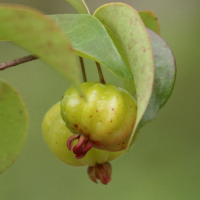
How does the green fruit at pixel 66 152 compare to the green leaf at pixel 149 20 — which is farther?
the green leaf at pixel 149 20

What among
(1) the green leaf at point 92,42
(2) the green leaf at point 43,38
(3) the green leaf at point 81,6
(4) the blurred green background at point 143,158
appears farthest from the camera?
(4) the blurred green background at point 143,158

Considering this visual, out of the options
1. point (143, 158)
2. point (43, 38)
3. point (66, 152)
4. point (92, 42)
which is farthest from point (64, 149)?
point (143, 158)

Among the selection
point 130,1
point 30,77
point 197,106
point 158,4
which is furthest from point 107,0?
point 197,106

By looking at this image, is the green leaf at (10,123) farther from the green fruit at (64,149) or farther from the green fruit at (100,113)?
the green fruit at (100,113)

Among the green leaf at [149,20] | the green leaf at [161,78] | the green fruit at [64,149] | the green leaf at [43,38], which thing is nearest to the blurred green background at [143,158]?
the green leaf at [149,20]

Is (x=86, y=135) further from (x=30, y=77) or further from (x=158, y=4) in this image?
(x=158, y=4)

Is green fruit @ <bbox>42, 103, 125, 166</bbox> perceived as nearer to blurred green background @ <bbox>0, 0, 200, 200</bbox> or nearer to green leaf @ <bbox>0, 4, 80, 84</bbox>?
green leaf @ <bbox>0, 4, 80, 84</bbox>
